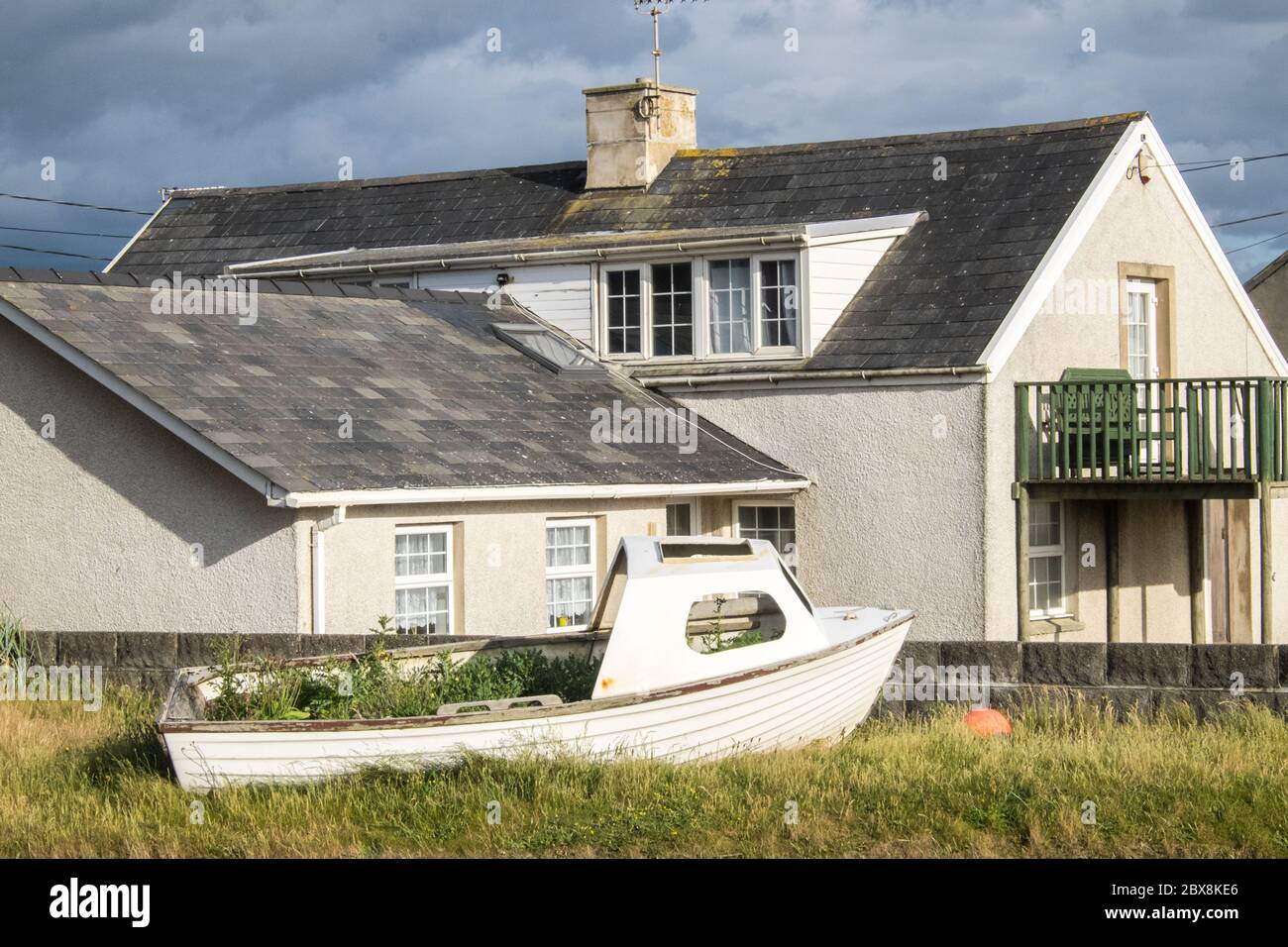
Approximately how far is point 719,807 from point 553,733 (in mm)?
1292

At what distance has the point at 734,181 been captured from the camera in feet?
80.9

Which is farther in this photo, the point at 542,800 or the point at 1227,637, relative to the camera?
the point at 1227,637

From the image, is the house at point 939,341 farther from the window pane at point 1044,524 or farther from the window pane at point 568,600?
the window pane at point 568,600

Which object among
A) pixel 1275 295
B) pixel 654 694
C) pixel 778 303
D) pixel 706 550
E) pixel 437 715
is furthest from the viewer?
pixel 1275 295

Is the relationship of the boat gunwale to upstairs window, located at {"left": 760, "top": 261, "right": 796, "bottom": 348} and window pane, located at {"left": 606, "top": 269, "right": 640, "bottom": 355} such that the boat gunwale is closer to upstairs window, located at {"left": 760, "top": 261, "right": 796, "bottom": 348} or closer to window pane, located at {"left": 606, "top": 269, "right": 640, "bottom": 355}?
upstairs window, located at {"left": 760, "top": 261, "right": 796, "bottom": 348}

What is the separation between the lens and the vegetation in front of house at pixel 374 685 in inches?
486

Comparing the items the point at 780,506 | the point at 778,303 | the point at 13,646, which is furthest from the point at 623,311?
the point at 13,646

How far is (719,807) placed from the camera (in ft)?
35.5

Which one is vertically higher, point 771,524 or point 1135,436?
point 1135,436

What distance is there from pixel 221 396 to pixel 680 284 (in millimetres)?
7152

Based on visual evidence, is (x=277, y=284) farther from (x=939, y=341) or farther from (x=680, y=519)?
(x=939, y=341)

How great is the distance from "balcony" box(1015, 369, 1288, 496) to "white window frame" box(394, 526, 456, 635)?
6.74m
